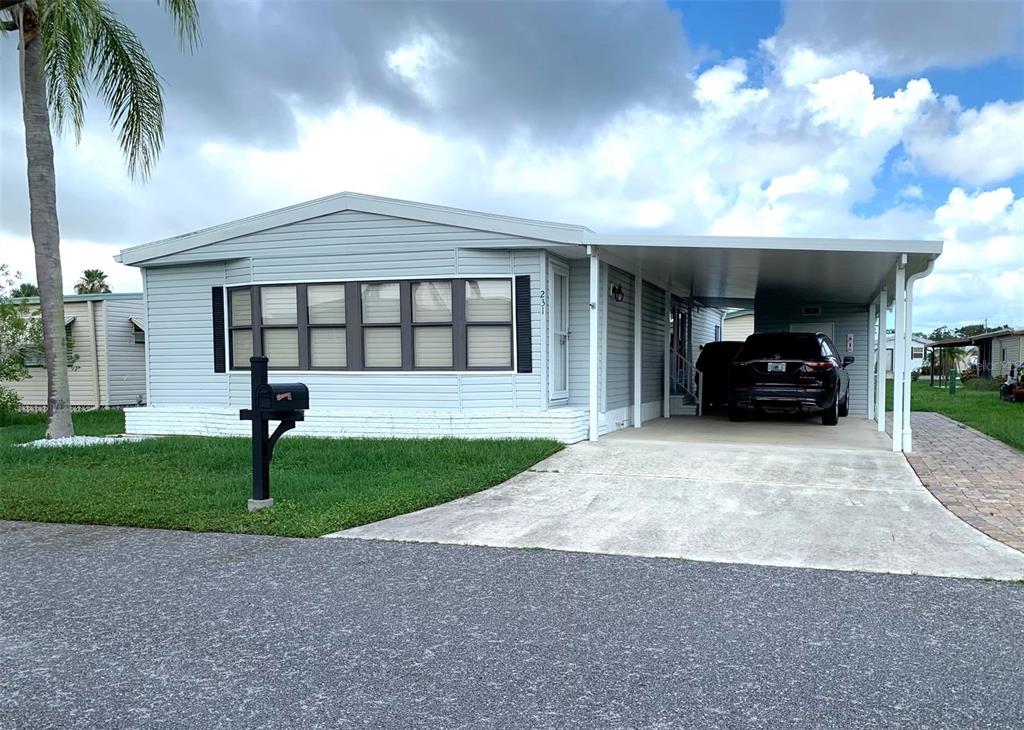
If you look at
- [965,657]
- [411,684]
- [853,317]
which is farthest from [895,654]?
[853,317]

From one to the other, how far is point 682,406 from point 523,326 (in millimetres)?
6457

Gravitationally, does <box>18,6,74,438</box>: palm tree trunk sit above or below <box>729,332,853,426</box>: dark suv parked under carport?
above

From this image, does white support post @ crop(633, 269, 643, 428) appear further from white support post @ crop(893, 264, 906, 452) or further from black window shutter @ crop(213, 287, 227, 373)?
black window shutter @ crop(213, 287, 227, 373)

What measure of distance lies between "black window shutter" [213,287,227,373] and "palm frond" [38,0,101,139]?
348 cm

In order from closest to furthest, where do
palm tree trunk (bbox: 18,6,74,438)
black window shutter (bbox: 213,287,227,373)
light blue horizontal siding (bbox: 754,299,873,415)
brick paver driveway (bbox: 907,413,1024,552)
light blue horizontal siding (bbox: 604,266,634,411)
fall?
brick paver driveway (bbox: 907,413,1024,552) → palm tree trunk (bbox: 18,6,74,438) → light blue horizontal siding (bbox: 604,266,634,411) → black window shutter (bbox: 213,287,227,373) → light blue horizontal siding (bbox: 754,299,873,415)

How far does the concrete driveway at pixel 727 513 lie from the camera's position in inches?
211

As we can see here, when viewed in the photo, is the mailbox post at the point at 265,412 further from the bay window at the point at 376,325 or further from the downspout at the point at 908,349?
the downspout at the point at 908,349

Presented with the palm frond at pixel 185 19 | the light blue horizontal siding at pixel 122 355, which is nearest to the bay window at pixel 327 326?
the palm frond at pixel 185 19

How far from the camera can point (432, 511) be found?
6.71 m

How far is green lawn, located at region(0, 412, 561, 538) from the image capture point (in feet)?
21.1

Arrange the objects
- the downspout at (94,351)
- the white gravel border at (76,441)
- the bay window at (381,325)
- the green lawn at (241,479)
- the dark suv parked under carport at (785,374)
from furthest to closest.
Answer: the downspout at (94,351) → the dark suv parked under carport at (785,374) → the bay window at (381,325) → the white gravel border at (76,441) → the green lawn at (241,479)

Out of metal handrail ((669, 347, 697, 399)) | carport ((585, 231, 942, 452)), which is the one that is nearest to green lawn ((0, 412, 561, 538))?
carport ((585, 231, 942, 452))

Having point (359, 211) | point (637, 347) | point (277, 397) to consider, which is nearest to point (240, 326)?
point (359, 211)

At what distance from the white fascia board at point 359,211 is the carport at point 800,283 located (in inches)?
26.3
